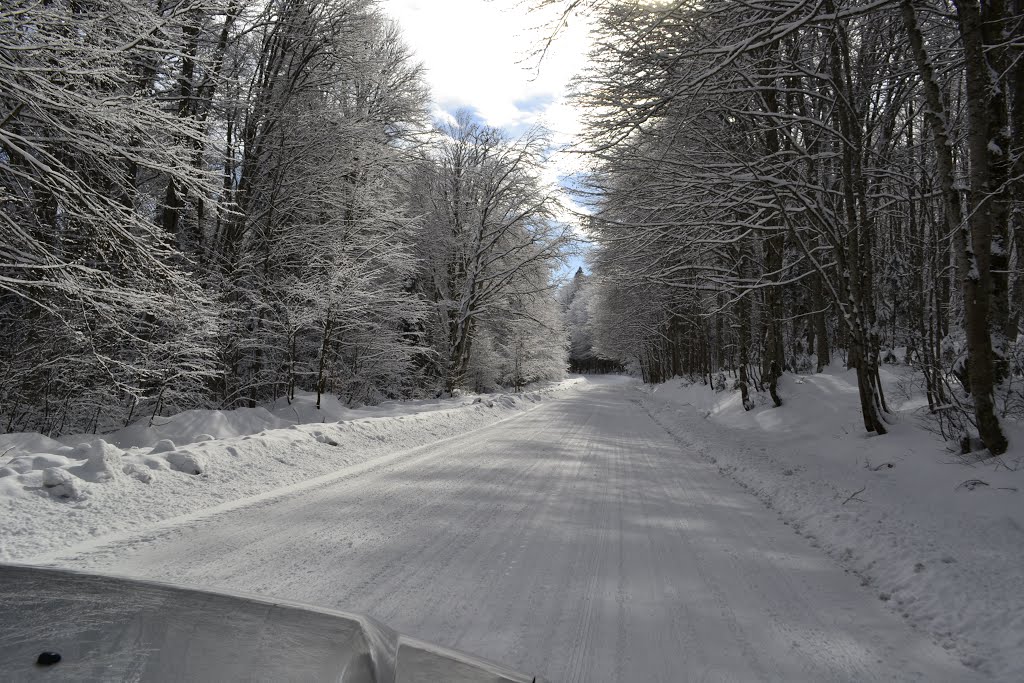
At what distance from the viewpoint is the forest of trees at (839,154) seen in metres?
5.98

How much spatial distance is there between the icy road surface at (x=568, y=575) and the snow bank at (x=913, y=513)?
0.83 feet

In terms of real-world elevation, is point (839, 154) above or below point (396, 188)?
below

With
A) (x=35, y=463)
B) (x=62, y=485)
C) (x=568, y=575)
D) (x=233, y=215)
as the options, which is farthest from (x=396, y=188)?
(x=568, y=575)

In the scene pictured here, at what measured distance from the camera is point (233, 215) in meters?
14.9

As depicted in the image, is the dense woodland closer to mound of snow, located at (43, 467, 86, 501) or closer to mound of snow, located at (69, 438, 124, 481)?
mound of snow, located at (69, 438, 124, 481)

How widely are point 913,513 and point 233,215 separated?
16.3m

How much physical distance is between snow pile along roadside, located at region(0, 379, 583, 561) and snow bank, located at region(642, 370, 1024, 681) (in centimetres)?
581

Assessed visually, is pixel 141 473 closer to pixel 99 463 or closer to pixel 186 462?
pixel 99 463

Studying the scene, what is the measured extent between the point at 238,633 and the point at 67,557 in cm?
359

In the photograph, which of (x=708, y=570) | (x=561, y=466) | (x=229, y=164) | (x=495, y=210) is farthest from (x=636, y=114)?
(x=495, y=210)

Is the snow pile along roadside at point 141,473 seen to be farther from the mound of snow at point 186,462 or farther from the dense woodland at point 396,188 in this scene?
the dense woodland at point 396,188

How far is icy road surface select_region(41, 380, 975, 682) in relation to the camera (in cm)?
265

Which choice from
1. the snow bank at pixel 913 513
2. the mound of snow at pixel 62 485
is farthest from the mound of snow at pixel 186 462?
the snow bank at pixel 913 513

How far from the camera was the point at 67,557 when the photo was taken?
3689 millimetres
